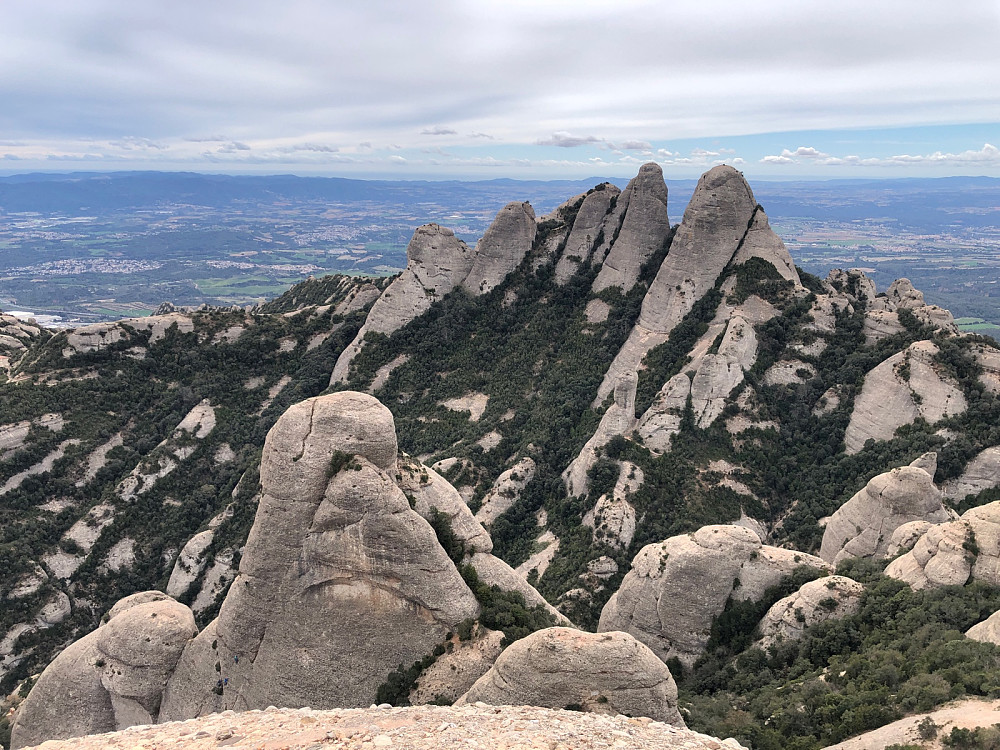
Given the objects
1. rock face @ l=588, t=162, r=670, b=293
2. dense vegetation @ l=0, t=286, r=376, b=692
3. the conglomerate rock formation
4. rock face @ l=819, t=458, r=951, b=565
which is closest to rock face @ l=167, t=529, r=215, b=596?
dense vegetation @ l=0, t=286, r=376, b=692

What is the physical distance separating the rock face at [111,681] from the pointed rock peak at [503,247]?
6366 cm

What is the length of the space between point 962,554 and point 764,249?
150 feet

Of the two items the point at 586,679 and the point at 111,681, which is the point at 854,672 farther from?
the point at 111,681

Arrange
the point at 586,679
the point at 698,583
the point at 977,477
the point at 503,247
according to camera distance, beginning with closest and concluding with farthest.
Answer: the point at 586,679
the point at 698,583
the point at 977,477
the point at 503,247

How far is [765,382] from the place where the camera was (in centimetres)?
6241


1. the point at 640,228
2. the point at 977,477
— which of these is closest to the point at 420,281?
the point at 640,228

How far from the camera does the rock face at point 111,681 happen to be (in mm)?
33125

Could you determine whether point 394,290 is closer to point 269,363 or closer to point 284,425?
point 269,363

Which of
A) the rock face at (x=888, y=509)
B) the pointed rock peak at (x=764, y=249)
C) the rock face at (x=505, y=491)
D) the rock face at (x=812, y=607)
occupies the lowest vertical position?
the rock face at (x=505, y=491)

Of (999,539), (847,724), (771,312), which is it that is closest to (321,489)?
(847,724)

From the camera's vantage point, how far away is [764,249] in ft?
232

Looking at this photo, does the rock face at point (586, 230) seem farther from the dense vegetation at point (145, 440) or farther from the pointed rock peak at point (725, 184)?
the dense vegetation at point (145, 440)

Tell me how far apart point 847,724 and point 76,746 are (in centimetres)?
2737

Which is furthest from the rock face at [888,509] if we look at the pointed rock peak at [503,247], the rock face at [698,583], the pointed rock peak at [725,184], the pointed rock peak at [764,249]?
the pointed rock peak at [503,247]
